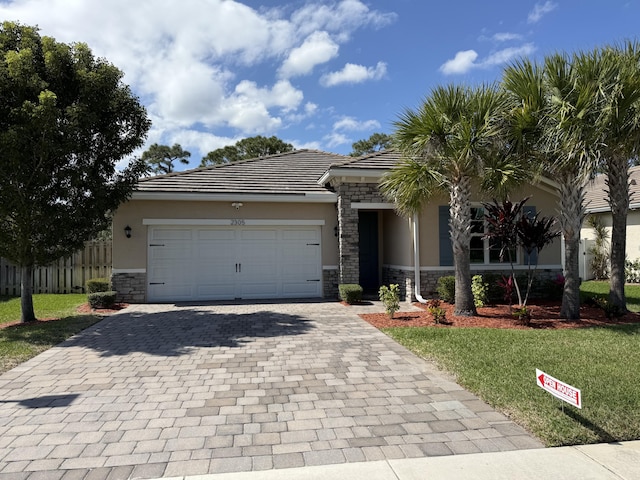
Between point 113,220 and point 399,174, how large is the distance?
863 centimetres

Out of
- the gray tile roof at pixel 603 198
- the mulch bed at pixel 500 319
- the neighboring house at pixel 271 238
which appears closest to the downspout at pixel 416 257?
the neighboring house at pixel 271 238

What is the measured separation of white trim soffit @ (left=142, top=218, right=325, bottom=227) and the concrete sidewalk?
33.0 ft

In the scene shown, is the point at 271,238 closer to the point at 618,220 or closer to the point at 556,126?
the point at 556,126

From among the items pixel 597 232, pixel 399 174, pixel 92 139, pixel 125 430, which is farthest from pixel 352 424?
pixel 597 232

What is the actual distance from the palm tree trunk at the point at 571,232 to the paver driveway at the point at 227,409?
4661 millimetres

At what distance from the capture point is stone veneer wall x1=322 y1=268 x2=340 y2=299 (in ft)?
43.3

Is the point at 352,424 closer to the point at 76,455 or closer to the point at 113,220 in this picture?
the point at 76,455

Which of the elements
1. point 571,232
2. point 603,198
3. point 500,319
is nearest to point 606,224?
point 603,198

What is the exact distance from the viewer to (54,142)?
8.28m

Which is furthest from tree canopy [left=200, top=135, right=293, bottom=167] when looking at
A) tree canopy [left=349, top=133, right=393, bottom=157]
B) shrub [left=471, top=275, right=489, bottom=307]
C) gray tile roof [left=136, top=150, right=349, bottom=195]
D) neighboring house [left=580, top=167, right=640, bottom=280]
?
shrub [left=471, top=275, right=489, bottom=307]

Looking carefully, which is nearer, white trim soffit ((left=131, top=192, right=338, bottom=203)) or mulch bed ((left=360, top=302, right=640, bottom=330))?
mulch bed ((left=360, top=302, right=640, bottom=330))

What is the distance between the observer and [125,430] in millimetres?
3971

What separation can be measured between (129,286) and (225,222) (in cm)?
342

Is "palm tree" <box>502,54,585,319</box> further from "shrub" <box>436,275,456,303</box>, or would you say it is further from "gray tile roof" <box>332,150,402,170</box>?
"gray tile roof" <box>332,150,402,170</box>
